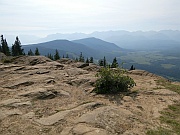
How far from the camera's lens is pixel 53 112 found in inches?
449

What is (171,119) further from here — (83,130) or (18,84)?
(18,84)

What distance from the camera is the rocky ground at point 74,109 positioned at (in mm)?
9266

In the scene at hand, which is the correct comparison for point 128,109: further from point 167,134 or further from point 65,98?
point 65,98

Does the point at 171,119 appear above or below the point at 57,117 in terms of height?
below

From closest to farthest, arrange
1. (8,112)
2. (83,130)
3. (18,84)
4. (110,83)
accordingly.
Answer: (83,130), (8,112), (110,83), (18,84)

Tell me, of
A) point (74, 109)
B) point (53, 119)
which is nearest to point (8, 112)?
point (53, 119)

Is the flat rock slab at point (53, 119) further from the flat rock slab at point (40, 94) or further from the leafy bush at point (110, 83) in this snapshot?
the leafy bush at point (110, 83)

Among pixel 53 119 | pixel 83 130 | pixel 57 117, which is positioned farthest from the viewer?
pixel 57 117

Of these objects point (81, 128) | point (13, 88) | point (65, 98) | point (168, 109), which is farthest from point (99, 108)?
point (13, 88)

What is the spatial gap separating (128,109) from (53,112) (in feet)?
15.1

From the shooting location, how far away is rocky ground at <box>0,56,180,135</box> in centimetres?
927

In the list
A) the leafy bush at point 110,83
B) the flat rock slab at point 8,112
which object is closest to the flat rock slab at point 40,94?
the flat rock slab at point 8,112

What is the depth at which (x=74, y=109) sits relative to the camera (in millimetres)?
11523

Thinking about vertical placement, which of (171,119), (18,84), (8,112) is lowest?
(171,119)
